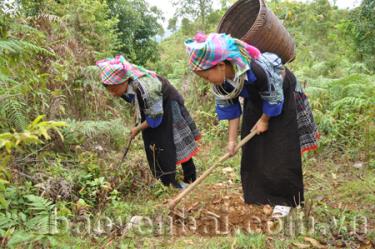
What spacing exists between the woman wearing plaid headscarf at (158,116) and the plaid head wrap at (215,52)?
37.2 inches

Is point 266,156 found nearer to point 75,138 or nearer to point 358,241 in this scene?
point 358,241

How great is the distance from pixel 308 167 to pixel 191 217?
1848 mm

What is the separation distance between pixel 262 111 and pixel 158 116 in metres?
0.97

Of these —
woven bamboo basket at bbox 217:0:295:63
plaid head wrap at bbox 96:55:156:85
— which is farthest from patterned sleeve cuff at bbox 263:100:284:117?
plaid head wrap at bbox 96:55:156:85

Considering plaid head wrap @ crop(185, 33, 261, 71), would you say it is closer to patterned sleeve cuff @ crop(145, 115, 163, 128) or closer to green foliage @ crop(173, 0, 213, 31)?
patterned sleeve cuff @ crop(145, 115, 163, 128)

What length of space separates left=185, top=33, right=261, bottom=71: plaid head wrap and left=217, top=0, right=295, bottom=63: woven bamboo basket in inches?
10.5

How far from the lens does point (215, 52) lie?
262 cm

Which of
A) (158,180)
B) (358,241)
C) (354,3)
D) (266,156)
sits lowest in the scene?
(358,241)

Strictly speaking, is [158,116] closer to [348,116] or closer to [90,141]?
[90,141]

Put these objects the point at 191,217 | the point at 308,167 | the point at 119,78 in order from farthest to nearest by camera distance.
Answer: the point at 308,167, the point at 119,78, the point at 191,217

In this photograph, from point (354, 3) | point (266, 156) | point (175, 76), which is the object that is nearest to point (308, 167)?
point (266, 156)

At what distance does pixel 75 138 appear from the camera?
4141 mm

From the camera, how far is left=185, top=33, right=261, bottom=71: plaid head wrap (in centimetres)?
261

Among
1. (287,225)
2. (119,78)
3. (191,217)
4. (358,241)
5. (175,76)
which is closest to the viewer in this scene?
(358,241)
